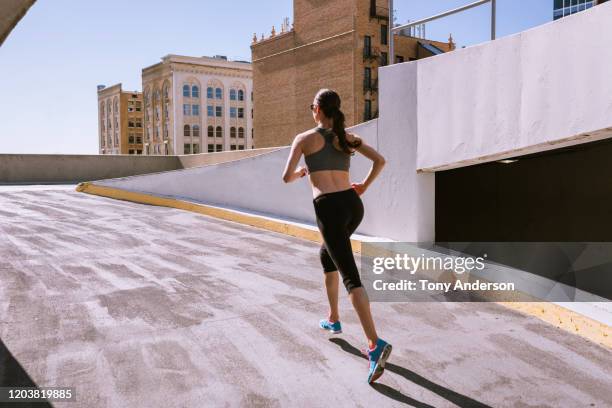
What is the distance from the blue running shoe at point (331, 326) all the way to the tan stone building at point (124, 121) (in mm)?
94580

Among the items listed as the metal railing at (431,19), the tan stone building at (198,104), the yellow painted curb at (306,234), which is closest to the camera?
the yellow painted curb at (306,234)

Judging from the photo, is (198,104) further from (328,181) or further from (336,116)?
(328,181)

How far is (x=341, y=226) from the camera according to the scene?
3670 millimetres

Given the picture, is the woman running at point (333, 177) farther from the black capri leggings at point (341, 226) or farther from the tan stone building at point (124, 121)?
the tan stone building at point (124, 121)

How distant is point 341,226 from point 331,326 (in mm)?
1112

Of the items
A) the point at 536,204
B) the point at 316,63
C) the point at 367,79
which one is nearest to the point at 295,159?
the point at 536,204

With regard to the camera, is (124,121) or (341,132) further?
(124,121)

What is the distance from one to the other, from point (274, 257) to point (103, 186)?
11827 mm

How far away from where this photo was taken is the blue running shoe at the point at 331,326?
4.29 meters

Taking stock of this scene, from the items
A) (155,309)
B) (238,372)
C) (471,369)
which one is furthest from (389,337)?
(155,309)

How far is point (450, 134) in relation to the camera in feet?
23.1

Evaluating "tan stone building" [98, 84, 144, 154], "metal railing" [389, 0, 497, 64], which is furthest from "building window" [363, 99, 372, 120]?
"tan stone building" [98, 84, 144, 154]

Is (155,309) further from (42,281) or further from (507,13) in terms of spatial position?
(507,13)

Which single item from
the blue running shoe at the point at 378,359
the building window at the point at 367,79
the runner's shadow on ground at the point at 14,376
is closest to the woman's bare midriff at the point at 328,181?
the blue running shoe at the point at 378,359
